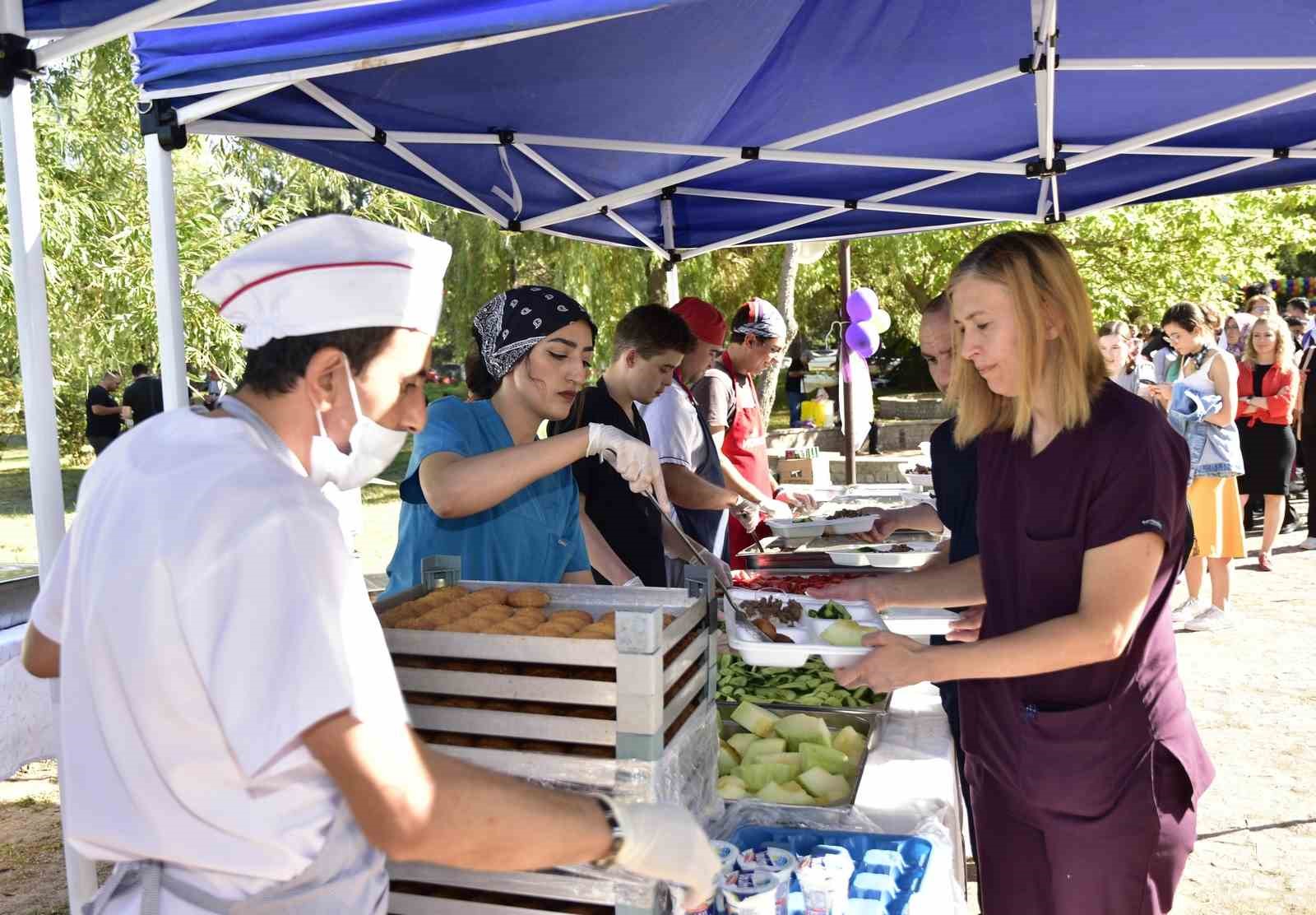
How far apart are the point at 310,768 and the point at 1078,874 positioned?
1.33m

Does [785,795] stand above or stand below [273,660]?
below

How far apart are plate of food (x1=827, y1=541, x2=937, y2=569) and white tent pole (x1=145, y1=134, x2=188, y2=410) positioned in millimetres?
2171

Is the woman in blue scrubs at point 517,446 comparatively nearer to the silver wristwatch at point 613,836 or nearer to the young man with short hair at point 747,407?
the silver wristwatch at point 613,836

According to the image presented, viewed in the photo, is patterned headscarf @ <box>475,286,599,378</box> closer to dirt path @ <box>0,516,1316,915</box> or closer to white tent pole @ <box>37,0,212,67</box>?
white tent pole @ <box>37,0,212,67</box>

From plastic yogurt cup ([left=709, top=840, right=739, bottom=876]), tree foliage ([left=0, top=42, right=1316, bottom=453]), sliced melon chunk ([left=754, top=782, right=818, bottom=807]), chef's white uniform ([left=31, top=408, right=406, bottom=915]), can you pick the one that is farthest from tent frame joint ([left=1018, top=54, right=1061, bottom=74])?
tree foliage ([left=0, top=42, right=1316, bottom=453])

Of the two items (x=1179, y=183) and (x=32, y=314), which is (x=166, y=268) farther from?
(x=1179, y=183)

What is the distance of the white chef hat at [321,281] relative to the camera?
106 cm

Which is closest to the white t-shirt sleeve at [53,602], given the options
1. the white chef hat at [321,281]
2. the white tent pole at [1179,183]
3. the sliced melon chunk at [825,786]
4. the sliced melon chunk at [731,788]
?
the white chef hat at [321,281]

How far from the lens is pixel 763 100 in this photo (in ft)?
11.9

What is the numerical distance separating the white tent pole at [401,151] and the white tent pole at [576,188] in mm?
301

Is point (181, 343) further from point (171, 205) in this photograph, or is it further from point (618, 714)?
point (618, 714)

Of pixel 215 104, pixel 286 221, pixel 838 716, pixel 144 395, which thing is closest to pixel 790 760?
pixel 838 716

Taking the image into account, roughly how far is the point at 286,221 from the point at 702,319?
629cm

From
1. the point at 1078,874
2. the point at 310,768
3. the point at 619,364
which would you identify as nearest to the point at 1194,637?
the point at 619,364
